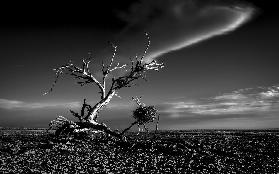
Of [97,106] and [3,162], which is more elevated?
[97,106]

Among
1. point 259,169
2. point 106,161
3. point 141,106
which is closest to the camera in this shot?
point 259,169

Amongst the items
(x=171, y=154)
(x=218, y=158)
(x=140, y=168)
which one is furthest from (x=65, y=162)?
(x=218, y=158)

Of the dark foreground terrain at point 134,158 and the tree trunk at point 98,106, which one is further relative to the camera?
the tree trunk at point 98,106

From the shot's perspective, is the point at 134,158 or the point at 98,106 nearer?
the point at 134,158

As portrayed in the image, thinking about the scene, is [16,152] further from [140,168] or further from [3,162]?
[140,168]

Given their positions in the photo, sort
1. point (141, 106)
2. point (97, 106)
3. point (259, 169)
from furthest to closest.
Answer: point (141, 106), point (97, 106), point (259, 169)

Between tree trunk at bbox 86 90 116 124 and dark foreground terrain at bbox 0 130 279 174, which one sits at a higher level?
tree trunk at bbox 86 90 116 124

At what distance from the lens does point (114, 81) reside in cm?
2078

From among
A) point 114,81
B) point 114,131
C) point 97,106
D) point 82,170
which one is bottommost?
point 82,170

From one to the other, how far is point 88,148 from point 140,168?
4602 mm

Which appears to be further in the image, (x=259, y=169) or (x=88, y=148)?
(x=88, y=148)

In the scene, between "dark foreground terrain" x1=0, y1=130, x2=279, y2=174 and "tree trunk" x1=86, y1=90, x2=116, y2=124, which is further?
"tree trunk" x1=86, y1=90, x2=116, y2=124

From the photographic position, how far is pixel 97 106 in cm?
1991

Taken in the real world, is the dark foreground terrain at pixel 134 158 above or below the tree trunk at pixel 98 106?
below
